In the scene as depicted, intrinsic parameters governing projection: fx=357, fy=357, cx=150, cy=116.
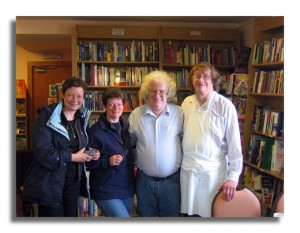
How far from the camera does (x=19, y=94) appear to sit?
174 centimetres

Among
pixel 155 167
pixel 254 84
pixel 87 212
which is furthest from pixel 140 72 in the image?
pixel 87 212

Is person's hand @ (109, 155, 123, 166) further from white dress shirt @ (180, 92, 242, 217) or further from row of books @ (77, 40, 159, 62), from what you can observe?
row of books @ (77, 40, 159, 62)

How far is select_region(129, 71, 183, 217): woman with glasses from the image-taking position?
179 centimetres

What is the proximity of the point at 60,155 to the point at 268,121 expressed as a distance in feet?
3.76

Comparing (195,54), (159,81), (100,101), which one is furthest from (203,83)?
(195,54)

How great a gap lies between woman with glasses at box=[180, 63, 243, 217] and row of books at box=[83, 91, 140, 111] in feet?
1.11

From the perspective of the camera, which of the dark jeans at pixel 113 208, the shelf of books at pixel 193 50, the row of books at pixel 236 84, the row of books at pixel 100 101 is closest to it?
the dark jeans at pixel 113 208

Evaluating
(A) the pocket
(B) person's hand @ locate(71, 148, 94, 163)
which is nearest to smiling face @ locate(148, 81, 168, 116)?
(A) the pocket

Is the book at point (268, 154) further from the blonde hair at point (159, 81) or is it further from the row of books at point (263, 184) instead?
the blonde hair at point (159, 81)

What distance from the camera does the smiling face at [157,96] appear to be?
70.8 inches

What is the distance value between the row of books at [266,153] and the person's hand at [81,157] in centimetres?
86

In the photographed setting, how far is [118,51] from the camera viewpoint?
2732mm

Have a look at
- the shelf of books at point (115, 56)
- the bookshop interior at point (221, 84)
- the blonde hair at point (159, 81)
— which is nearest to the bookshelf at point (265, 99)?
the bookshop interior at point (221, 84)
